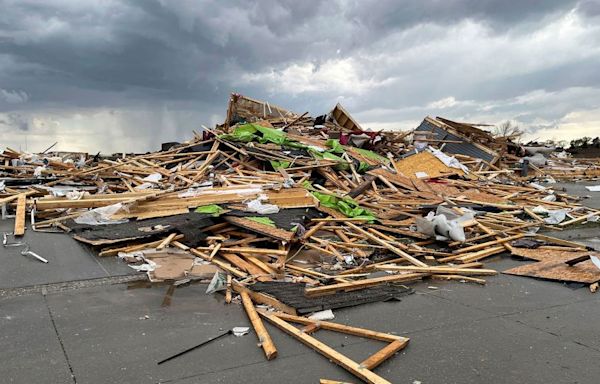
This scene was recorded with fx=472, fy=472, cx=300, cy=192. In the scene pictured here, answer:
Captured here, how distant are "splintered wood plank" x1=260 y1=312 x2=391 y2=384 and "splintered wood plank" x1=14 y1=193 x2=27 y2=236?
4.69 m

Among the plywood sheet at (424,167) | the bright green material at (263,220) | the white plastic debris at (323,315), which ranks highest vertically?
the plywood sheet at (424,167)

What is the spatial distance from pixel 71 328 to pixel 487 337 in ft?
12.2

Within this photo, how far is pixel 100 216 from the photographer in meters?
7.90

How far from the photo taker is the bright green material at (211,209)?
782 cm

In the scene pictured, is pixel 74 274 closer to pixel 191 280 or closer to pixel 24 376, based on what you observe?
pixel 191 280

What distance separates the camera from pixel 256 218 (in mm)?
7742

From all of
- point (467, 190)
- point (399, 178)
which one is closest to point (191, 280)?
point (399, 178)

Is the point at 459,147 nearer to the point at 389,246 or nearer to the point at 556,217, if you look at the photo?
the point at 556,217

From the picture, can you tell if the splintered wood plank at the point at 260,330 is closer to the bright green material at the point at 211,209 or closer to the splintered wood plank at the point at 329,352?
the splintered wood plank at the point at 329,352

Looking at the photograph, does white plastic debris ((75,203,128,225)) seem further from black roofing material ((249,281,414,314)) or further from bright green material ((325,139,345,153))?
bright green material ((325,139,345,153))

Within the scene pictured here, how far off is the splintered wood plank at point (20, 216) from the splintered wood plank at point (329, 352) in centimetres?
469

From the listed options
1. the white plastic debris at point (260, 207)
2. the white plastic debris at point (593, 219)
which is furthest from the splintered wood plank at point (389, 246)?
the white plastic debris at point (593, 219)

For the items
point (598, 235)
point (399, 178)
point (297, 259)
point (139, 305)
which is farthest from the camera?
point (399, 178)

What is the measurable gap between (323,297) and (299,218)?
10.00ft
